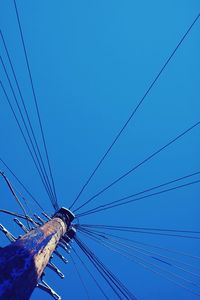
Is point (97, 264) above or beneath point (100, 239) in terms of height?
beneath

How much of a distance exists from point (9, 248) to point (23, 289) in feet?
1.66

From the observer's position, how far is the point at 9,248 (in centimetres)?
303

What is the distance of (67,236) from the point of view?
6.26 metres

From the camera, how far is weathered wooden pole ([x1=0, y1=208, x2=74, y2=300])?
8.12ft

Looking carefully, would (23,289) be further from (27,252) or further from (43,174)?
(43,174)

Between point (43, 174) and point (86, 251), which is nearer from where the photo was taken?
point (86, 251)

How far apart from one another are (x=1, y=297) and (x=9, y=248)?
779 millimetres

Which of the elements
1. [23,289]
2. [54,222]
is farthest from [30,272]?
[54,222]

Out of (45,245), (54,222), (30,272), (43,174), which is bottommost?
(30,272)

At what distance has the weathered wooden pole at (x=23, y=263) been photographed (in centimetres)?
247

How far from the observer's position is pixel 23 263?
9.38ft

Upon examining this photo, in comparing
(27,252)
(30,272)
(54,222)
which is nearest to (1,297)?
(30,272)

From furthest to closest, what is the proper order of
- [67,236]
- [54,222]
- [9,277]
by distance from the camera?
[67,236] < [54,222] < [9,277]

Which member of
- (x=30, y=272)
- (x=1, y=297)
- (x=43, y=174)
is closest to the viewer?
(x=1, y=297)
